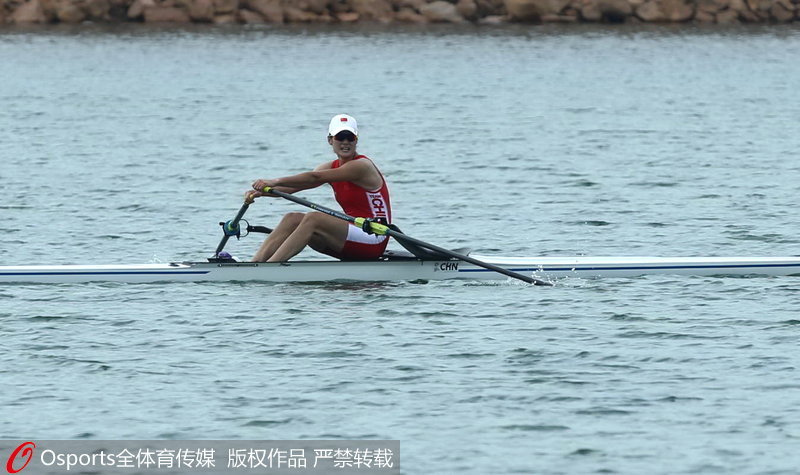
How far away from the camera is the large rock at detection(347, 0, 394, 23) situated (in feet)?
195

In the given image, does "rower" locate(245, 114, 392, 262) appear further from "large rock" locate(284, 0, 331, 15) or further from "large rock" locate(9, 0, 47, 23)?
"large rock" locate(9, 0, 47, 23)

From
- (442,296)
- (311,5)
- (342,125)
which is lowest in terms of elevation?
(311,5)

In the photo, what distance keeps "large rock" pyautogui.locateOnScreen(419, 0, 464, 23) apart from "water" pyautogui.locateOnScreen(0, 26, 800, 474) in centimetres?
1797

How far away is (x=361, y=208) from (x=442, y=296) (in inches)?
46.0

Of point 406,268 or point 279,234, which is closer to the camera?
point 279,234

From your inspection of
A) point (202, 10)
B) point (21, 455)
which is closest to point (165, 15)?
point (202, 10)

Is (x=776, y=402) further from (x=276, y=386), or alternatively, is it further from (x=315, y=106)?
(x=315, y=106)

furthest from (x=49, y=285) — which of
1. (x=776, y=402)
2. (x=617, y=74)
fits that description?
(x=617, y=74)

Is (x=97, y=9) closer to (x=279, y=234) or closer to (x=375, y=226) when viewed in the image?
(x=279, y=234)

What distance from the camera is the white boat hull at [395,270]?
15.5m

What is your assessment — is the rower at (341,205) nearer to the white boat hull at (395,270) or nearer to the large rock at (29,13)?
the white boat hull at (395,270)

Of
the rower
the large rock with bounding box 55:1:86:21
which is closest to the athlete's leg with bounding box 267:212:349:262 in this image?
the rower

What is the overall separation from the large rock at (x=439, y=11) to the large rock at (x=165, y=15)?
9243mm

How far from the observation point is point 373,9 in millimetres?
59781
